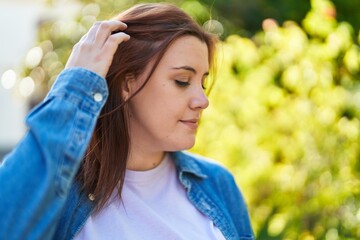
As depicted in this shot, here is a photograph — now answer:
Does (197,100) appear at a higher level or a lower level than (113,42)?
lower

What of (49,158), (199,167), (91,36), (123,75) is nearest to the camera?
(49,158)

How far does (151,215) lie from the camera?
201cm

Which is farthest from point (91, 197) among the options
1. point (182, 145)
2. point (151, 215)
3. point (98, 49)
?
point (98, 49)

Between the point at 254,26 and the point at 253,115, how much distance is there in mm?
1688

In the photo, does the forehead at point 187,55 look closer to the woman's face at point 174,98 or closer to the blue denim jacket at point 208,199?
the woman's face at point 174,98

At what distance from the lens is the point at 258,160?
11.4 ft

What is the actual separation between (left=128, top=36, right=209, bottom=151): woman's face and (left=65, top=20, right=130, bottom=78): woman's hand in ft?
0.62

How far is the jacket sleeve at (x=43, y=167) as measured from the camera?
5.21 feet

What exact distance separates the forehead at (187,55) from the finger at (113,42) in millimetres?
174

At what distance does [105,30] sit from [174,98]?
0.29 metres

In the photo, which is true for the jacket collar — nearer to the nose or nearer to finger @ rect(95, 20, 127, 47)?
the nose

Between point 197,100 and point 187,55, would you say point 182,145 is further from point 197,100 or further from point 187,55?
point 187,55

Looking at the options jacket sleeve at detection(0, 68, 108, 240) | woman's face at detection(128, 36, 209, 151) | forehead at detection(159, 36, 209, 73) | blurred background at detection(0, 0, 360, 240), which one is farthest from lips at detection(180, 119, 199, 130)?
blurred background at detection(0, 0, 360, 240)

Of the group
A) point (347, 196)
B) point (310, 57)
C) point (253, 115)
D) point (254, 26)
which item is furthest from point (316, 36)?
point (254, 26)
